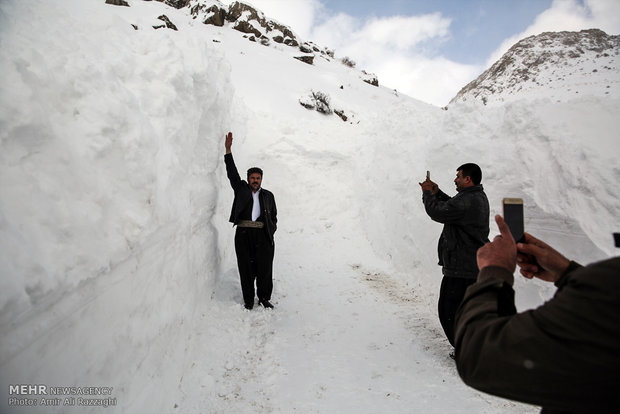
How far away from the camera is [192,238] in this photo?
372 centimetres

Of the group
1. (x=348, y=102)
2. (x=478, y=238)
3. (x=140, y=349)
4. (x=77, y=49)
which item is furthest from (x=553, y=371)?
(x=348, y=102)

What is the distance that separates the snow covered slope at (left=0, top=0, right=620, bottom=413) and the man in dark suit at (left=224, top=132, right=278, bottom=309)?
397 mm

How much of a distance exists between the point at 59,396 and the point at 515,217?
91.7 inches

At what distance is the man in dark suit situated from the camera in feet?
13.8

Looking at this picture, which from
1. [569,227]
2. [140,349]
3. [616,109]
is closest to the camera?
[140,349]

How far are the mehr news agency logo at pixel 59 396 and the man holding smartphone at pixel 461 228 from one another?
3.07 m

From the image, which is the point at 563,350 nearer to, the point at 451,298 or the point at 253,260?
the point at 451,298

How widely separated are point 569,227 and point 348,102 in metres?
15.5

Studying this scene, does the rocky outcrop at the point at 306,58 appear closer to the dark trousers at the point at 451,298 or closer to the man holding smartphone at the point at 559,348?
the dark trousers at the point at 451,298

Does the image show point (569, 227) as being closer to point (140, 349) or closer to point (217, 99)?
point (140, 349)

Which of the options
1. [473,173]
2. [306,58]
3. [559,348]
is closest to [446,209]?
[473,173]

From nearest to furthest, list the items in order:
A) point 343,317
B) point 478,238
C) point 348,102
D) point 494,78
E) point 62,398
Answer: point 62,398
point 478,238
point 343,317
point 348,102
point 494,78

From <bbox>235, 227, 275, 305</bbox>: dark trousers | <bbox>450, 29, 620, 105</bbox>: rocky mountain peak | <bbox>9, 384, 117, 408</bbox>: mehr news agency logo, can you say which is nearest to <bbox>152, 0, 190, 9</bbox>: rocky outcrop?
<bbox>450, 29, 620, 105</bbox>: rocky mountain peak

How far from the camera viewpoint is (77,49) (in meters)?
2.27
